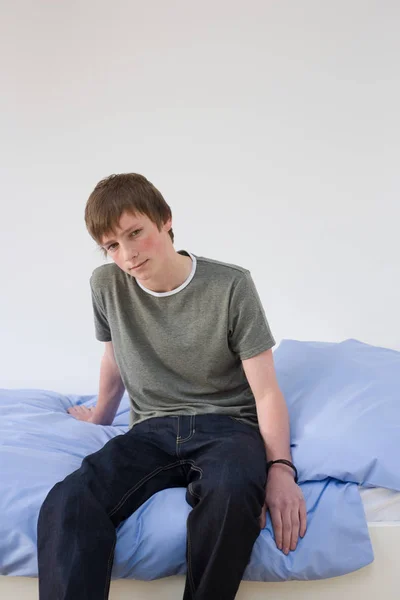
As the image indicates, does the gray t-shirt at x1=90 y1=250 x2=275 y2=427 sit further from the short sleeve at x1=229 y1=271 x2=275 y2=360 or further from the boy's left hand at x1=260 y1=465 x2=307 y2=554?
the boy's left hand at x1=260 y1=465 x2=307 y2=554

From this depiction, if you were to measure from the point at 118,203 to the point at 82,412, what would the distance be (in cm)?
73

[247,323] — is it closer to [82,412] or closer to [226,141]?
[82,412]

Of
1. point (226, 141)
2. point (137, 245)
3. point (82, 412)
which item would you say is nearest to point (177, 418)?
point (137, 245)

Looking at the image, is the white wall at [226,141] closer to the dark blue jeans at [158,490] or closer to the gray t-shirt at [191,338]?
the gray t-shirt at [191,338]

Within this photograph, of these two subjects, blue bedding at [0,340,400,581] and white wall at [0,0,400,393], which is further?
white wall at [0,0,400,393]

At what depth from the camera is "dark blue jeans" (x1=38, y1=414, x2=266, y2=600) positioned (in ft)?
3.79

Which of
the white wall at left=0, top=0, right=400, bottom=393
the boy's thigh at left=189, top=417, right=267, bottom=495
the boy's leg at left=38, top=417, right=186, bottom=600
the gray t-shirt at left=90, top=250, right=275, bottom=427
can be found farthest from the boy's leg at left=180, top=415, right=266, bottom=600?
the white wall at left=0, top=0, right=400, bottom=393

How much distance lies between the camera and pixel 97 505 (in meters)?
1.25

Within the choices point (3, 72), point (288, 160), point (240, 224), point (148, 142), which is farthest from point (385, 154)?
point (3, 72)

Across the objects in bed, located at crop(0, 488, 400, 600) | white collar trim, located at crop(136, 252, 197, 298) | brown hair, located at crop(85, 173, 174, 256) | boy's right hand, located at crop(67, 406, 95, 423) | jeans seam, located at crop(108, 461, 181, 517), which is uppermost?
brown hair, located at crop(85, 173, 174, 256)

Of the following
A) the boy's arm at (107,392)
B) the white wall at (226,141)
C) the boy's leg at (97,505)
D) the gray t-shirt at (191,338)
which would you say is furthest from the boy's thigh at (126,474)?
the white wall at (226,141)

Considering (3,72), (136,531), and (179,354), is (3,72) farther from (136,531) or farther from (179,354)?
(136,531)

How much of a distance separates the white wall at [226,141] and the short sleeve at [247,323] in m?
0.98

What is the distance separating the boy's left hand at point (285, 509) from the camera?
128 centimetres
